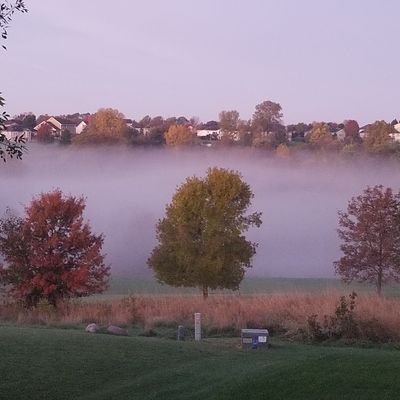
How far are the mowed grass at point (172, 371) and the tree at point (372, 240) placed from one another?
67.3 ft

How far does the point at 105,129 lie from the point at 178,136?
1169cm

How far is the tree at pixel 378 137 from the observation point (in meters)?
98.6

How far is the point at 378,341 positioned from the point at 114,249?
6310 cm

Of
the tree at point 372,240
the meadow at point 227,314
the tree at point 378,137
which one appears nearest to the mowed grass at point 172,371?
the meadow at point 227,314

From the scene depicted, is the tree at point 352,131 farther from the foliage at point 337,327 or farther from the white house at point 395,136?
the foliage at point 337,327

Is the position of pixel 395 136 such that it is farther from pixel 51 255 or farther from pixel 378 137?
pixel 51 255

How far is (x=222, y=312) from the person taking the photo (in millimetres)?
28125

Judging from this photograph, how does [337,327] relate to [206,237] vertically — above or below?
below

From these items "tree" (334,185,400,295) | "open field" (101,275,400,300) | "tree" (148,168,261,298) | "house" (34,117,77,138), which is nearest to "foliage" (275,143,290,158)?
"house" (34,117,77,138)

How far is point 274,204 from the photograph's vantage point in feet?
325

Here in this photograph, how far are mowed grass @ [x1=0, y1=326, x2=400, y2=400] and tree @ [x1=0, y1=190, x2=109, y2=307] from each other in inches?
525

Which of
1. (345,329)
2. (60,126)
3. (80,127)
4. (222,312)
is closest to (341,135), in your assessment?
(80,127)

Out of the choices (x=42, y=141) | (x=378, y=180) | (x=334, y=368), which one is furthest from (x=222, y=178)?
→ (x=378, y=180)

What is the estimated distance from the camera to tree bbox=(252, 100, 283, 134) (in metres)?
92.8
